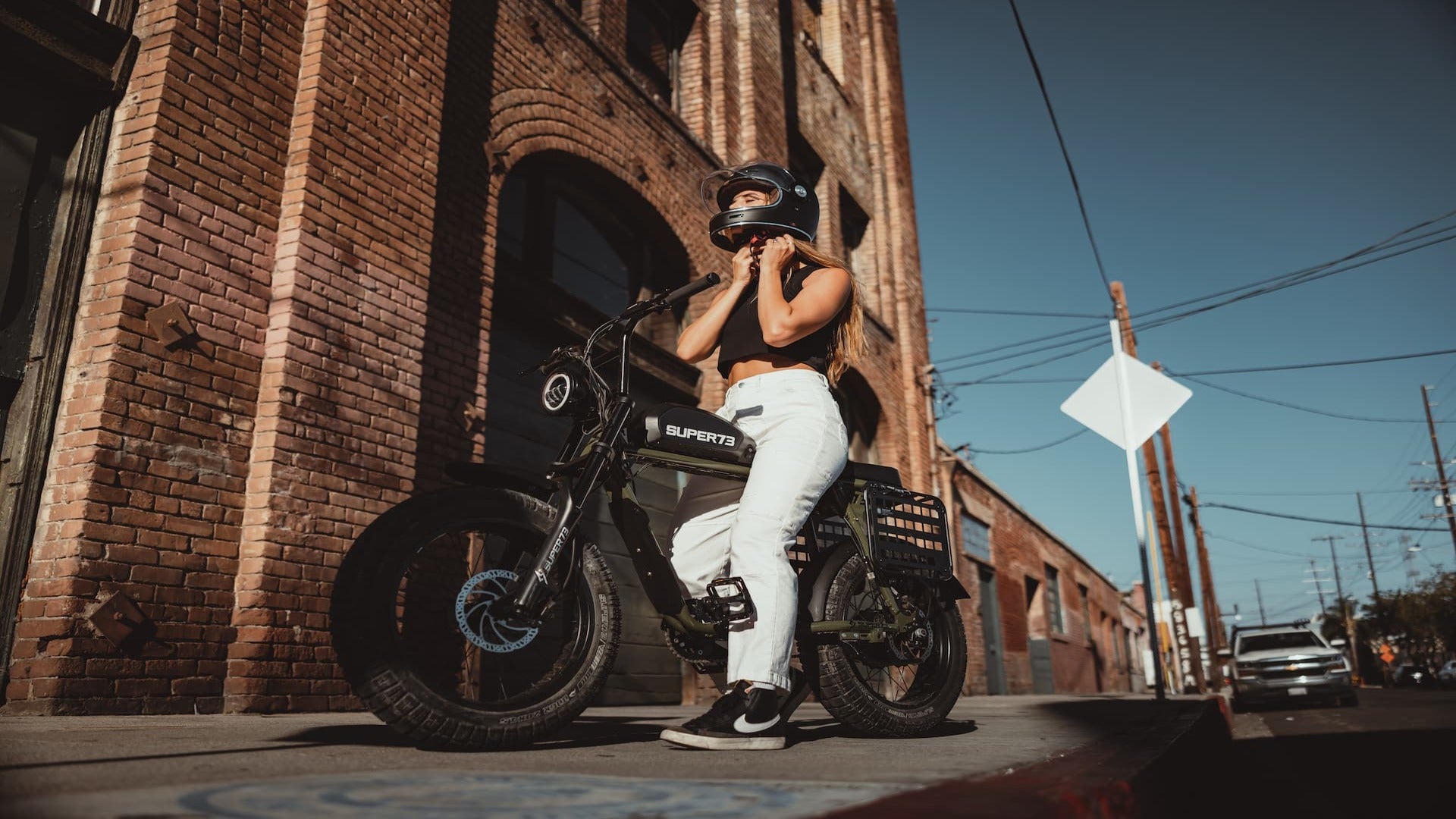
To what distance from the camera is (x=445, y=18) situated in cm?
634

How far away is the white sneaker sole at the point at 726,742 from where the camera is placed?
2.40 meters

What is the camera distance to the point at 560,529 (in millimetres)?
2611

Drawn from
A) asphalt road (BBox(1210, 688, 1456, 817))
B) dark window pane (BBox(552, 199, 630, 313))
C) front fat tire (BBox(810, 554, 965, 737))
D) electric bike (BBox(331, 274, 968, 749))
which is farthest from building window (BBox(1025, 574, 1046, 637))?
electric bike (BBox(331, 274, 968, 749))

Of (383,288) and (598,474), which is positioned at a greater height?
(383,288)

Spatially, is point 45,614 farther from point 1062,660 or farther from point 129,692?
point 1062,660

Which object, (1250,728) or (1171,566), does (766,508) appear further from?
(1171,566)

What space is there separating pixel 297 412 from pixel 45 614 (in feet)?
4.61

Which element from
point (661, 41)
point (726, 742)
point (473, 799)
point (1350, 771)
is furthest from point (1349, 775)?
point (661, 41)

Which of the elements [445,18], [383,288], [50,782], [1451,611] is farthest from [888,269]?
[1451,611]

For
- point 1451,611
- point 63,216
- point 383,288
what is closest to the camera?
point 63,216

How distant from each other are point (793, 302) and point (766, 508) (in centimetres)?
73

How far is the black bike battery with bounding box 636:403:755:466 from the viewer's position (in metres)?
2.89

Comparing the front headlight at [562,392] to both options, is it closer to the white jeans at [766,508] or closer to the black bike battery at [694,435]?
the black bike battery at [694,435]

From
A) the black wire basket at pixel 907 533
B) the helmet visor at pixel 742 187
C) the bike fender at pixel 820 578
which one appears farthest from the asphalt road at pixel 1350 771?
the helmet visor at pixel 742 187
